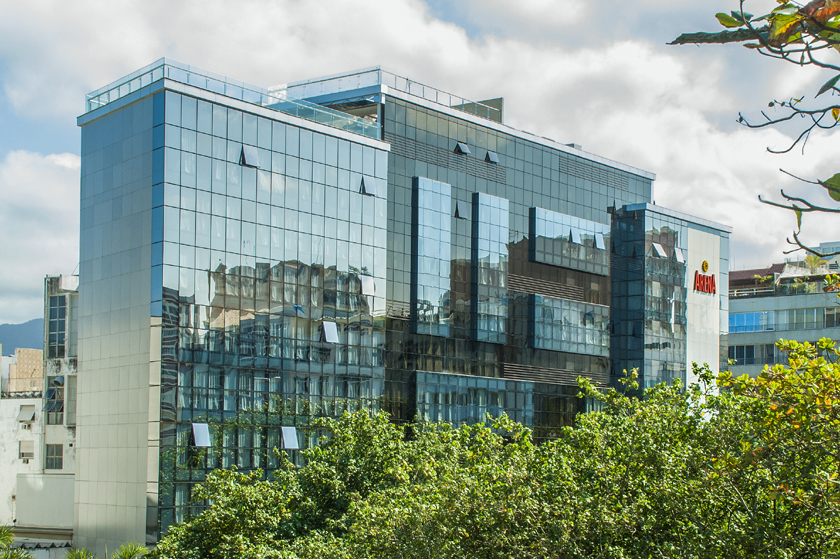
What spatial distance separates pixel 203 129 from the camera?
162 feet

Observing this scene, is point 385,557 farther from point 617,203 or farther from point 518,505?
point 617,203

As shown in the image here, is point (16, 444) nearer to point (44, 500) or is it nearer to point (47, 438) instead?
point (47, 438)

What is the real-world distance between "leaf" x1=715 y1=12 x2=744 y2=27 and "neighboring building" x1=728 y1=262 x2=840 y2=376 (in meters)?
88.5

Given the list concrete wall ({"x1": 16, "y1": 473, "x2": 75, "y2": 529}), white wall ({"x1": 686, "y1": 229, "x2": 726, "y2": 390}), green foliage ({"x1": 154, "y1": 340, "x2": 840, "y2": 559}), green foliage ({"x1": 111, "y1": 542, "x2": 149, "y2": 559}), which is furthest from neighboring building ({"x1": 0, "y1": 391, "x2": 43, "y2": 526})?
white wall ({"x1": 686, "y1": 229, "x2": 726, "y2": 390})

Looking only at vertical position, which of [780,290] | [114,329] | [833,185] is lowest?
[114,329]

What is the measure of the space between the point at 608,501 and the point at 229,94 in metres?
34.1

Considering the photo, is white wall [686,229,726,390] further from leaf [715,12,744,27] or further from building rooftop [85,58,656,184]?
leaf [715,12,744,27]

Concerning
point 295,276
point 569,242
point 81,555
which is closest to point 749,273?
point 569,242

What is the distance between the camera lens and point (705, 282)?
82.2 metres

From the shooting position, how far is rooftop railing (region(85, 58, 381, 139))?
48.9 m

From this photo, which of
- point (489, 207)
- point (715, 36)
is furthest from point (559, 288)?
point (715, 36)

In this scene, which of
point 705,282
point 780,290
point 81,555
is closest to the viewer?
point 81,555

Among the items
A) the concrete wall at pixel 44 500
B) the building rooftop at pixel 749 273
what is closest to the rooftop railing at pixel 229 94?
the concrete wall at pixel 44 500

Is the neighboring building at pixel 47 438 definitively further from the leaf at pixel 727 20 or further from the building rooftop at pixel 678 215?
the leaf at pixel 727 20
